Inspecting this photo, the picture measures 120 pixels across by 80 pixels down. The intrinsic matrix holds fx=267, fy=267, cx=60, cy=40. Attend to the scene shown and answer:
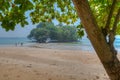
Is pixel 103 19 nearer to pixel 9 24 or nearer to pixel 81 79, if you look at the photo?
pixel 9 24

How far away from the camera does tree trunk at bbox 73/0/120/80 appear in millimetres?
3519

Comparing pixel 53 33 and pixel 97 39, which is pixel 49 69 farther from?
pixel 53 33

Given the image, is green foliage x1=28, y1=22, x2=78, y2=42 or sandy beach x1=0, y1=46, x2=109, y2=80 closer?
sandy beach x1=0, y1=46, x2=109, y2=80

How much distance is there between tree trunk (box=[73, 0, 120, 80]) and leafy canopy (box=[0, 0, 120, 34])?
1981mm

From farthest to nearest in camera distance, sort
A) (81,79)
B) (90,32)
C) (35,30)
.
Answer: (35,30) → (81,79) → (90,32)

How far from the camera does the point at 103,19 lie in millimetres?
6793

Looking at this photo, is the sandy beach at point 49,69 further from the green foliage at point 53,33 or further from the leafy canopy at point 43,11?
the green foliage at point 53,33

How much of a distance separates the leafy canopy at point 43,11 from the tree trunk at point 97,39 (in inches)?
78.0

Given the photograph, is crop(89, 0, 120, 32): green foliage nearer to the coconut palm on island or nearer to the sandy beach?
the coconut palm on island

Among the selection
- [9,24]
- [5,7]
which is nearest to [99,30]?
[9,24]

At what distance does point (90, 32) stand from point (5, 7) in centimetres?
279

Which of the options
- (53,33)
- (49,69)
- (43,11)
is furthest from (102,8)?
(53,33)

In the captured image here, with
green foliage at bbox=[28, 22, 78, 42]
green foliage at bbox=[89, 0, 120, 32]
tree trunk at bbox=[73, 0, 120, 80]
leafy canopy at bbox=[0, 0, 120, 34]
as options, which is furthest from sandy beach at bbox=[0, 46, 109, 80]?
green foliage at bbox=[28, 22, 78, 42]

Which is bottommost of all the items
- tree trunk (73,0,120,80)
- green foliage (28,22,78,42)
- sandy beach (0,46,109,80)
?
green foliage (28,22,78,42)
